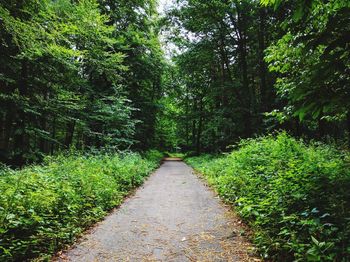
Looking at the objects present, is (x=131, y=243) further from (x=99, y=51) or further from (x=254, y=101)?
(x=254, y=101)

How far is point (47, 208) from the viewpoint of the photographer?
185 inches

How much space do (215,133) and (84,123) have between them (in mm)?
11353

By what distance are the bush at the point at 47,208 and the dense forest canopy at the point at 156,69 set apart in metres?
4.42

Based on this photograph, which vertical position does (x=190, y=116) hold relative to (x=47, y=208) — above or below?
above

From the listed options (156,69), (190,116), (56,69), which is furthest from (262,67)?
(56,69)

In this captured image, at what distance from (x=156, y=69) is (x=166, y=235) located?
1859 centimetres

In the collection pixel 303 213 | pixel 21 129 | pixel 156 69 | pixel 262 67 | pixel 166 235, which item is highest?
pixel 156 69

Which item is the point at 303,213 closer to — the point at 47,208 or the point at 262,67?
the point at 47,208

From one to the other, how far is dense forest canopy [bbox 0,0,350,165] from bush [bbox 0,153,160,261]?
4423 millimetres

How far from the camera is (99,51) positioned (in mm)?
13484

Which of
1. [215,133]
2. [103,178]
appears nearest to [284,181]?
[103,178]

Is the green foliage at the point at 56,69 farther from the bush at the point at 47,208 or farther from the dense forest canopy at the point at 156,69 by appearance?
the bush at the point at 47,208

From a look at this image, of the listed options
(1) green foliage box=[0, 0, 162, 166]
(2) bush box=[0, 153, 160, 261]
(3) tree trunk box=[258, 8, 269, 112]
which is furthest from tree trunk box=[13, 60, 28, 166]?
(3) tree trunk box=[258, 8, 269, 112]

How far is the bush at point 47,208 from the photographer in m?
3.84
